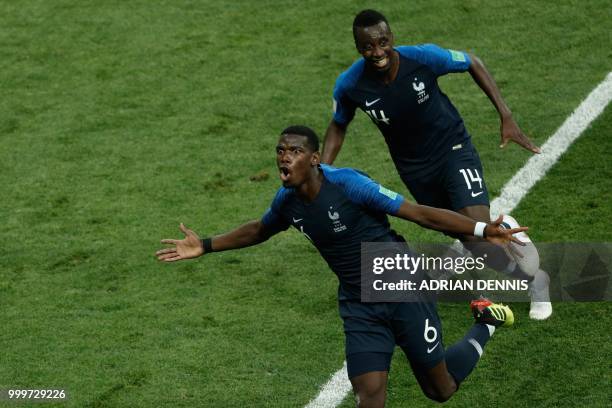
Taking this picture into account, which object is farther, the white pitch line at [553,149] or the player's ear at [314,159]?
the white pitch line at [553,149]

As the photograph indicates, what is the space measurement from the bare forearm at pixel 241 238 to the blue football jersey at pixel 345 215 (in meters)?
0.27

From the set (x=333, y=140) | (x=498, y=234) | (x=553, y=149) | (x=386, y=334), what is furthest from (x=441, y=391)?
(x=553, y=149)

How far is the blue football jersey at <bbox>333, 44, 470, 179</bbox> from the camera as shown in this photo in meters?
9.16

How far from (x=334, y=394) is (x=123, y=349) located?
1754 mm

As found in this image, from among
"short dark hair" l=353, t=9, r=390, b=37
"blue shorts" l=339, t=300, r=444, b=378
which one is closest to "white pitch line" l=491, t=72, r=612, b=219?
"short dark hair" l=353, t=9, r=390, b=37

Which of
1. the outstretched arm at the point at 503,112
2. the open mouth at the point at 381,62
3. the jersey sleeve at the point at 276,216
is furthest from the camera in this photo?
the outstretched arm at the point at 503,112

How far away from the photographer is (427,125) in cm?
935

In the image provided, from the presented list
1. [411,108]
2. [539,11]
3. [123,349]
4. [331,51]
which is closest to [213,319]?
[123,349]

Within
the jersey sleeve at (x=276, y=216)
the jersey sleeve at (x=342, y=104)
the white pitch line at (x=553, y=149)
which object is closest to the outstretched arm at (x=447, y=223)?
the jersey sleeve at (x=276, y=216)

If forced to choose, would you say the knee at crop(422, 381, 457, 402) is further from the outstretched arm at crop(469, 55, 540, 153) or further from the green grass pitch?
the outstretched arm at crop(469, 55, 540, 153)

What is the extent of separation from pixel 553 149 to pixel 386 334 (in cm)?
468

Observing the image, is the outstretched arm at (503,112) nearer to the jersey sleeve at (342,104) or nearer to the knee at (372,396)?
the jersey sleeve at (342,104)

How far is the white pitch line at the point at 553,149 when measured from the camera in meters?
11.2

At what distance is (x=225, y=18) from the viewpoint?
14945 millimetres
